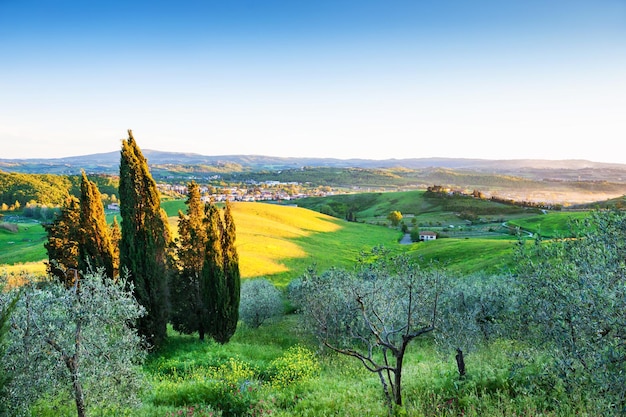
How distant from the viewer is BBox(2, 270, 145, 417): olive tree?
377 inches

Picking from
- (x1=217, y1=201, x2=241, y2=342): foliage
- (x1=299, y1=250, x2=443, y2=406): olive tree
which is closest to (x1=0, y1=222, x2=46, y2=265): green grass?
(x1=217, y1=201, x2=241, y2=342): foliage

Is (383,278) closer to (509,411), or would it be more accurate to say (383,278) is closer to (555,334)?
(509,411)

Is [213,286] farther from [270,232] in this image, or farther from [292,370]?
[270,232]

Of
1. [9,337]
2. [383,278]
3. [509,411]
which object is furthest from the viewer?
[383,278]

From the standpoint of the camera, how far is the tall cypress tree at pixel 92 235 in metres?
26.2

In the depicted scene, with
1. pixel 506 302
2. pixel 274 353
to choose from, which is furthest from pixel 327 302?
pixel 506 302

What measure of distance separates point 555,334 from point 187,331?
26600mm

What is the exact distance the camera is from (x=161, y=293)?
2389cm

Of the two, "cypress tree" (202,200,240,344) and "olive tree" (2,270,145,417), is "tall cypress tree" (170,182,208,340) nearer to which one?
"cypress tree" (202,200,240,344)

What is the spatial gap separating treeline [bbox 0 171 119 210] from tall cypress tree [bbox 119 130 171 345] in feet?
459

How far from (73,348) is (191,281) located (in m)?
19.1

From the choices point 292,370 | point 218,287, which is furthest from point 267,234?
point 292,370

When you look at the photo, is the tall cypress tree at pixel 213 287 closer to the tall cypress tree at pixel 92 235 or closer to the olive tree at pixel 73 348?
the tall cypress tree at pixel 92 235

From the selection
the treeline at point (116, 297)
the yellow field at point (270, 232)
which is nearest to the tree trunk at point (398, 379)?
the treeline at point (116, 297)
